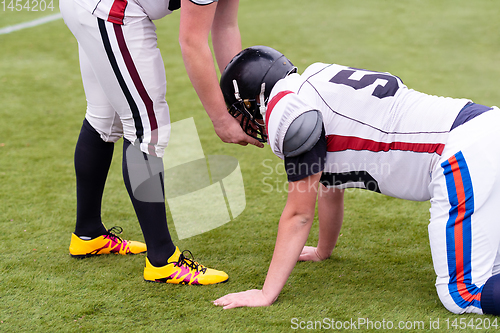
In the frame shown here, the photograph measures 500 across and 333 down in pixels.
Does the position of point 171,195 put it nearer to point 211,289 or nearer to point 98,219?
point 98,219

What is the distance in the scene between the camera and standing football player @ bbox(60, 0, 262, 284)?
174cm

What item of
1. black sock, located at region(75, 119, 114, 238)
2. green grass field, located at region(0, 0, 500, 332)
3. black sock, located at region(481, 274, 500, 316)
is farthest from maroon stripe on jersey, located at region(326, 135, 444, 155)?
black sock, located at region(75, 119, 114, 238)

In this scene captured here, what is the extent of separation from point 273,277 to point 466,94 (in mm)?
3409

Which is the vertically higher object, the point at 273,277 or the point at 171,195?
the point at 273,277

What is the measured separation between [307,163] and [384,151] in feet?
0.95

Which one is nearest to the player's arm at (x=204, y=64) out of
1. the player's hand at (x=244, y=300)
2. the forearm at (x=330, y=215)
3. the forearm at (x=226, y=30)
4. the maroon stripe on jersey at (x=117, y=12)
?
the maroon stripe on jersey at (x=117, y=12)

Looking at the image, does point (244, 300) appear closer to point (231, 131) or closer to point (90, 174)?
point (231, 131)

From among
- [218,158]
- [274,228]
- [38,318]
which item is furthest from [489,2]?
[38,318]

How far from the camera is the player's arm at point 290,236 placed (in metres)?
1.69

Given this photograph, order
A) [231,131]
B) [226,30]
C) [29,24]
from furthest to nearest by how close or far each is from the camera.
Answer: [29,24], [226,30], [231,131]

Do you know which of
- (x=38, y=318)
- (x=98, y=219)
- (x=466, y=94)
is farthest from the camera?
(x=466, y=94)

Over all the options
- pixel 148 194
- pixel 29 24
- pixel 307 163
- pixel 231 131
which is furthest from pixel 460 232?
pixel 29 24

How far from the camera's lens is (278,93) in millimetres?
1662

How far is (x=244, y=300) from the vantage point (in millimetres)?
1796
